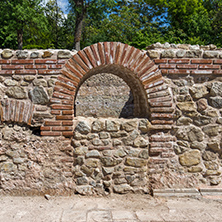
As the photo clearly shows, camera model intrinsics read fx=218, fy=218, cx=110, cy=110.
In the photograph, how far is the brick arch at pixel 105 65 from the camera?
3398 millimetres

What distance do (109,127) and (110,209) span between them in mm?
1183

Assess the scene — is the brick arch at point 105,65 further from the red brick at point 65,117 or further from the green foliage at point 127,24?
the green foliage at point 127,24

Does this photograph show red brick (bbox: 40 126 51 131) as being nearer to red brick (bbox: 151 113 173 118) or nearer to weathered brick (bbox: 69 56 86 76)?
weathered brick (bbox: 69 56 86 76)

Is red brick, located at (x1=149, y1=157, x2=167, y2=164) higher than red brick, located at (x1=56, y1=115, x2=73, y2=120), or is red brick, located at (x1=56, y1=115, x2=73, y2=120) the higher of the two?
red brick, located at (x1=56, y1=115, x2=73, y2=120)

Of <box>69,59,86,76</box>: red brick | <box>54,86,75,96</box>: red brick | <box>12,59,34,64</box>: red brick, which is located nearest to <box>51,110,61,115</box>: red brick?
<box>54,86,75,96</box>: red brick

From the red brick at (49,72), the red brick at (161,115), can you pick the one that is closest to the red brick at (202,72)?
the red brick at (161,115)

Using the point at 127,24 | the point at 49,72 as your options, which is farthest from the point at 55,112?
the point at 127,24

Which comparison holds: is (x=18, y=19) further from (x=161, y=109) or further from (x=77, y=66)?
(x=161, y=109)

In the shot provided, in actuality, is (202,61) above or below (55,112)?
above

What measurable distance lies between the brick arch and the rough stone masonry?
15 millimetres

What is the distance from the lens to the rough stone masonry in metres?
3.39

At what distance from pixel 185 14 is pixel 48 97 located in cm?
1611

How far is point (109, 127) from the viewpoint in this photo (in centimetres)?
346

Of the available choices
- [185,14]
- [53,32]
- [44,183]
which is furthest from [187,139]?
[53,32]
